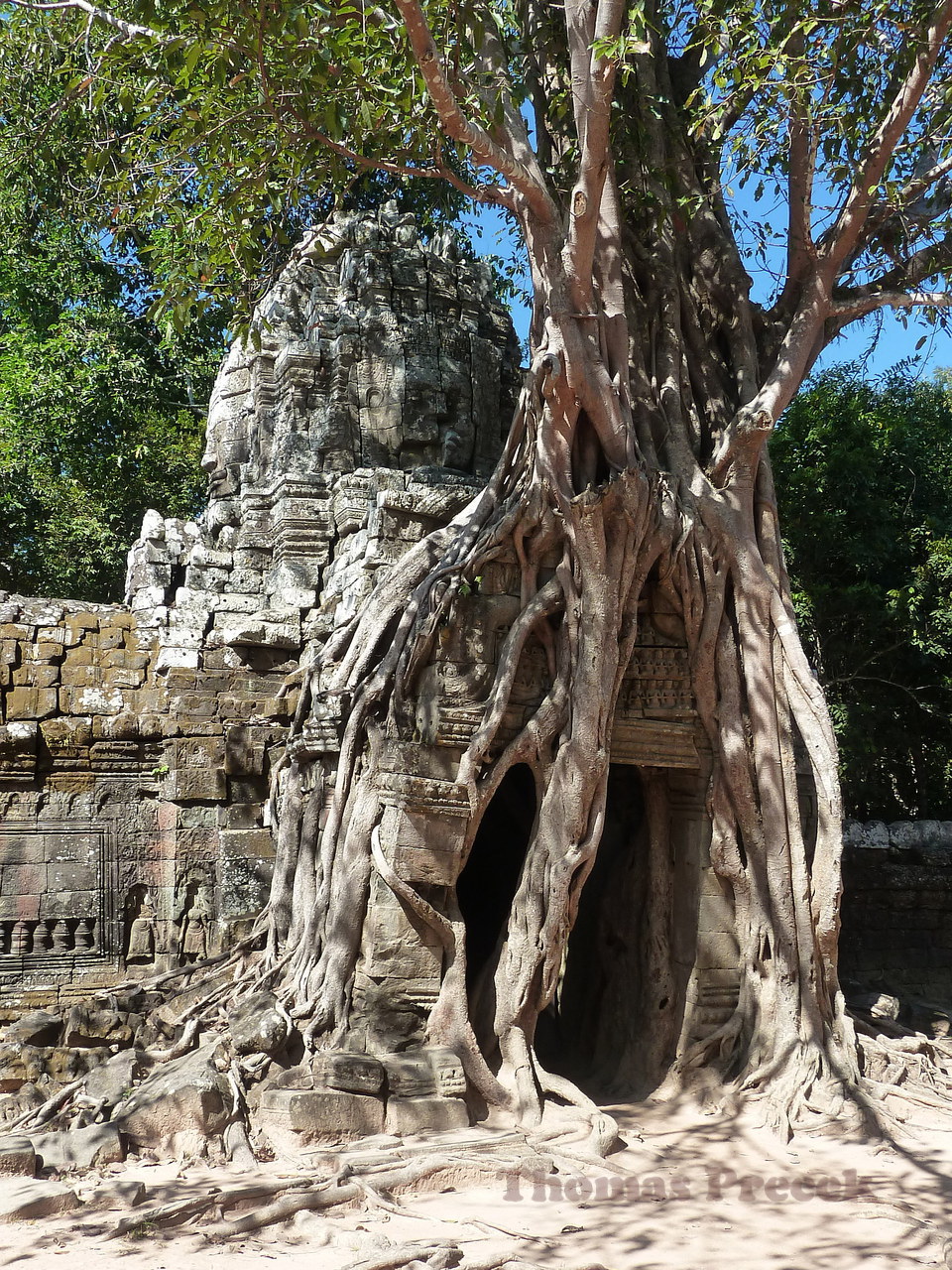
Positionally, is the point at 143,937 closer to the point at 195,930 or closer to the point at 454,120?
the point at 195,930

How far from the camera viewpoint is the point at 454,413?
1004 centimetres

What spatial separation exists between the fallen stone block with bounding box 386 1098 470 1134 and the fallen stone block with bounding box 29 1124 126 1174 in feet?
3.86

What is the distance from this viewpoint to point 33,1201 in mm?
4492

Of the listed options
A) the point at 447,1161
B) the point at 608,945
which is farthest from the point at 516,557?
the point at 447,1161

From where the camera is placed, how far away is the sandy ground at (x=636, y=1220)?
4.25 metres

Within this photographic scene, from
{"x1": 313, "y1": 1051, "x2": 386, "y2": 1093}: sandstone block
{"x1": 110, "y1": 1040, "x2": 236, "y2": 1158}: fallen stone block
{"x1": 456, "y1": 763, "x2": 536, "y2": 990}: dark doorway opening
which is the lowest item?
{"x1": 110, "y1": 1040, "x2": 236, "y2": 1158}: fallen stone block

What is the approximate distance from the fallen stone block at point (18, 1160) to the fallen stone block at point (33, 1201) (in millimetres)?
115

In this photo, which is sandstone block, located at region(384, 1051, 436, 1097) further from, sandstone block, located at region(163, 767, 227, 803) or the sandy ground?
sandstone block, located at region(163, 767, 227, 803)

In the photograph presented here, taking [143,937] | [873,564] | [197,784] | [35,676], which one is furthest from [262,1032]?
[873,564]

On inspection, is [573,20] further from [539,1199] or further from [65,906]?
[65,906]

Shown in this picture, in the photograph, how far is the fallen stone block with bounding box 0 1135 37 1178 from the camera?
15.8 feet

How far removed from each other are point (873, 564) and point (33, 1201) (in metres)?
9.07

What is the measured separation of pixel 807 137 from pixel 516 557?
3.21 meters

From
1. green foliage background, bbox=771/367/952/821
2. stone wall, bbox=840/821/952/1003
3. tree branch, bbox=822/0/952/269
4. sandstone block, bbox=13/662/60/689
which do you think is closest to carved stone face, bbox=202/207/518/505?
sandstone block, bbox=13/662/60/689
